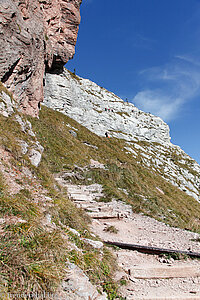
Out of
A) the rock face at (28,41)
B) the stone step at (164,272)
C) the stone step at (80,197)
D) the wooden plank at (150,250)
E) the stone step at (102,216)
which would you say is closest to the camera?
the stone step at (164,272)

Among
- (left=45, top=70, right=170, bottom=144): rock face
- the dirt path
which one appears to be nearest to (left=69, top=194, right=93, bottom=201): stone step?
the dirt path

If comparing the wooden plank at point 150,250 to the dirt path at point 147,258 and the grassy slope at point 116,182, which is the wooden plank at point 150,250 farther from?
the grassy slope at point 116,182

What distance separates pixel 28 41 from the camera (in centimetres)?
2078

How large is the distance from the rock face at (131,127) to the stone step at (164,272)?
34.0m

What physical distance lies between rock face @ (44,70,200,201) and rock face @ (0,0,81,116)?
67.1 feet

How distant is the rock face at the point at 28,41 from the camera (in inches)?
726

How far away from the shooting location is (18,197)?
591 centimetres

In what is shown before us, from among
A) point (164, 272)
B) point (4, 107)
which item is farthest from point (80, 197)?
point (4, 107)

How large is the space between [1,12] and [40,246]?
76.7 feet

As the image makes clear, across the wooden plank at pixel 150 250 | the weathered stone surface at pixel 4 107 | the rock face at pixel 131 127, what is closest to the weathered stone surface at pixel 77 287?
the wooden plank at pixel 150 250

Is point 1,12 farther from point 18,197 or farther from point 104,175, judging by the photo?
point 18,197

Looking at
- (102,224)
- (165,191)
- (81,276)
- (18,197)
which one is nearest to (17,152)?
(18,197)

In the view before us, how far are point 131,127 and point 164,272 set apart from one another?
64.7m

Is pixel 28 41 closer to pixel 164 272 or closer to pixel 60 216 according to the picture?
pixel 60 216
